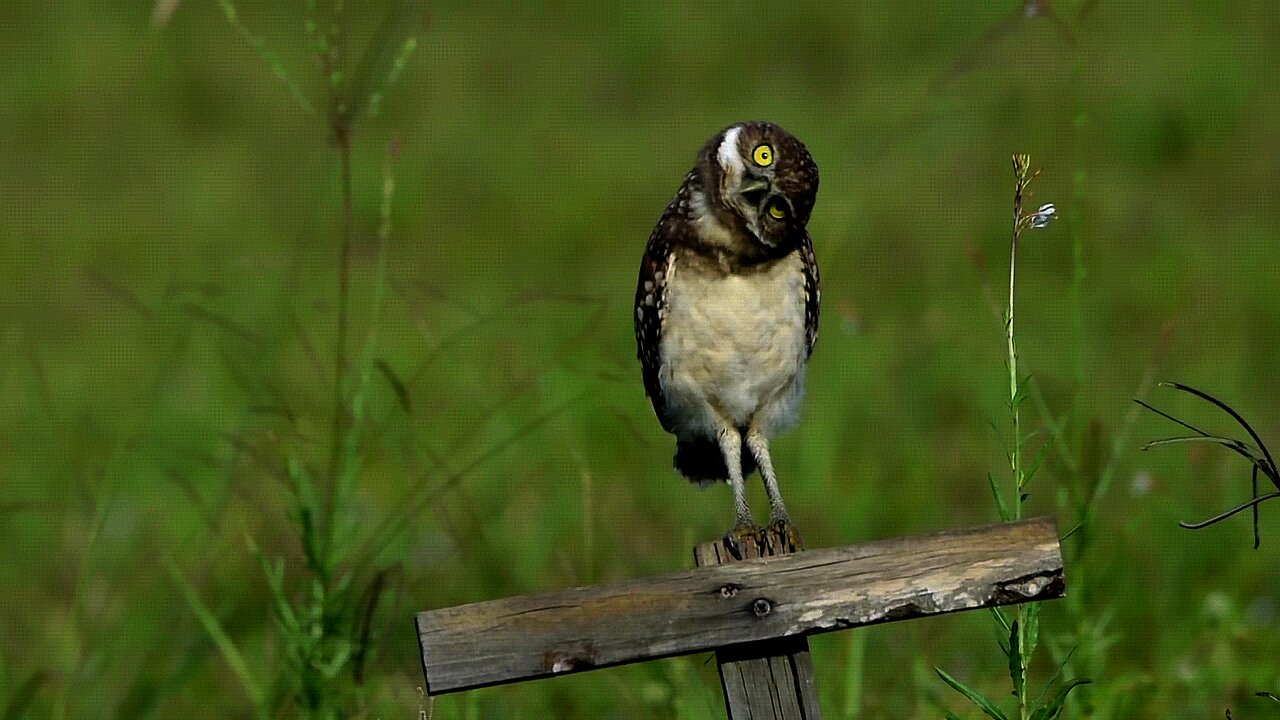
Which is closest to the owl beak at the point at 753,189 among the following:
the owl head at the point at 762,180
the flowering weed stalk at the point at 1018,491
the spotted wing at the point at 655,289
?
A: the owl head at the point at 762,180

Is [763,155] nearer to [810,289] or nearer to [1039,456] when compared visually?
[810,289]

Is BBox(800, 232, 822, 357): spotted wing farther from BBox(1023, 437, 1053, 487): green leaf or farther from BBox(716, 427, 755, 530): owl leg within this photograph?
BBox(1023, 437, 1053, 487): green leaf

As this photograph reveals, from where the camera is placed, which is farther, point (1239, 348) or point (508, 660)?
point (1239, 348)

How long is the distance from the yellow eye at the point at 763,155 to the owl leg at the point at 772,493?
0.61 meters

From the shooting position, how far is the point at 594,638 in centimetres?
217

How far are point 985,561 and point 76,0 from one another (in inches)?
516

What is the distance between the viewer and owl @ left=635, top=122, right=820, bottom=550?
2832mm

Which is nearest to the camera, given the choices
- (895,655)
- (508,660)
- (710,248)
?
(508,660)

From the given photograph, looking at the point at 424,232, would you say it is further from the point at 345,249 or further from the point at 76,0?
the point at 345,249

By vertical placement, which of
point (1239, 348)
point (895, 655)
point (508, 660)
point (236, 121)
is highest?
point (236, 121)

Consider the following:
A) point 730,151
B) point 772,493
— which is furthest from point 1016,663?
point 730,151

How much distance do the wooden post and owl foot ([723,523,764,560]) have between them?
0.35 m

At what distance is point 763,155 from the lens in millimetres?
2705

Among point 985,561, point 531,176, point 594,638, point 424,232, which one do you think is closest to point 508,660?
point 594,638
